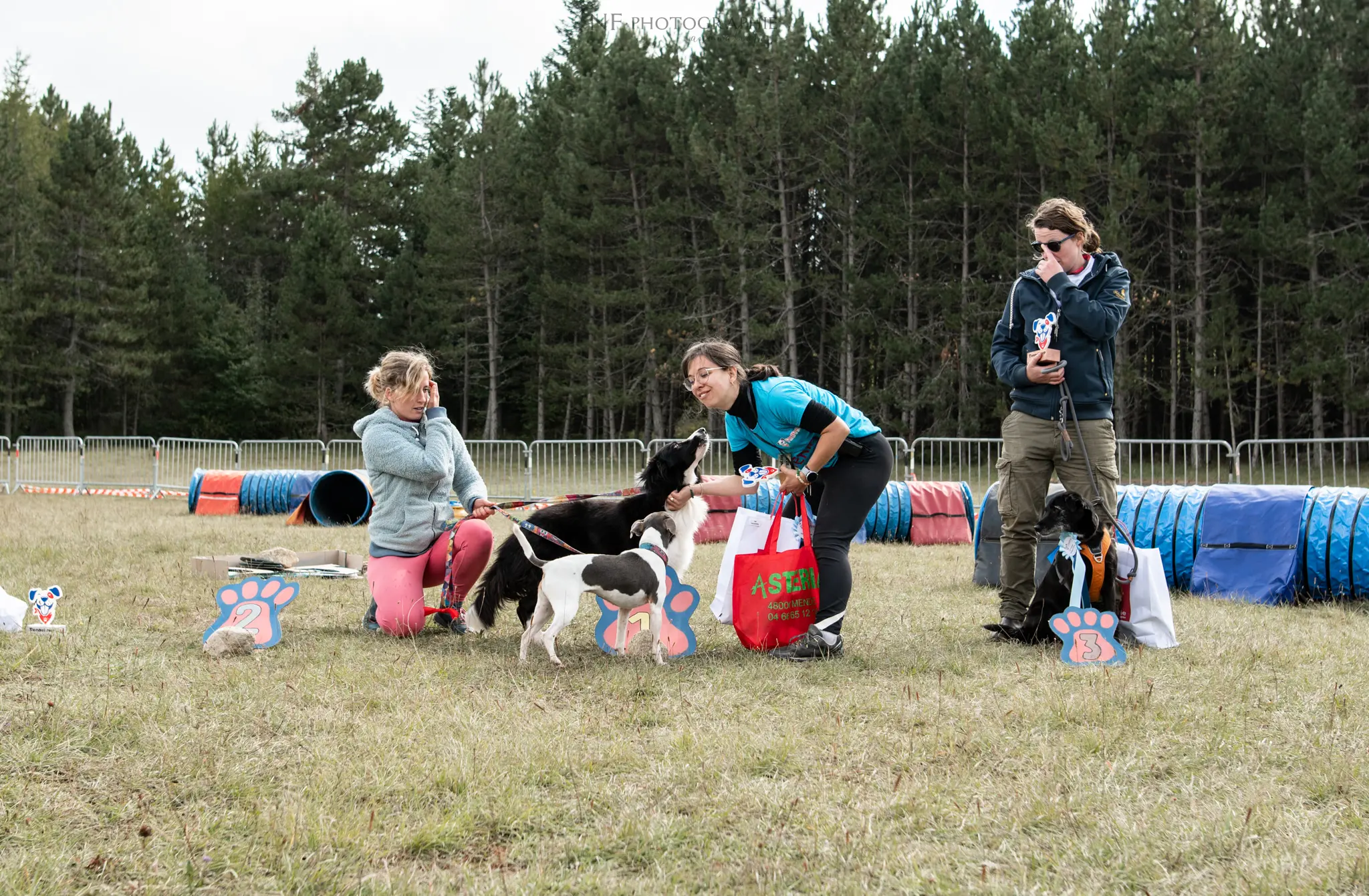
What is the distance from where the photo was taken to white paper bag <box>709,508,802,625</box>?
17.5 feet

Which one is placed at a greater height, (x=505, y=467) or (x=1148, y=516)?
(x=505, y=467)

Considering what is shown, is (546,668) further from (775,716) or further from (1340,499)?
(1340,499)

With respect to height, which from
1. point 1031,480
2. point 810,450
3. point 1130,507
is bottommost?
point 1130,507

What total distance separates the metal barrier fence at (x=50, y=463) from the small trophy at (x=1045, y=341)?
63.0 feet

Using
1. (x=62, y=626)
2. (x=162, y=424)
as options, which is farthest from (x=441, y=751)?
(x=162, y=424)

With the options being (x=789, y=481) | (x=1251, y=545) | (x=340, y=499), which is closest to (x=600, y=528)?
(x=789, y=481)

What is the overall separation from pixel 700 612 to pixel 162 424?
40.6 metres

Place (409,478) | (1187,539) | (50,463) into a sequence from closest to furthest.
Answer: (409,478)
(1187,539)
(50,463)

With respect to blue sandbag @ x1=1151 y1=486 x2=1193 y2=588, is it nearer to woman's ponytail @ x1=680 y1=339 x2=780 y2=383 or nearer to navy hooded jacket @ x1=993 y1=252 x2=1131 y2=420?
navy hooded jacket @ x1=993 y1=252 x2=1131 y2=420

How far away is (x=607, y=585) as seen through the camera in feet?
14.2

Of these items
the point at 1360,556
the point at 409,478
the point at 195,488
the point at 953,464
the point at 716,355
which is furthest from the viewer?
the point at 953,464

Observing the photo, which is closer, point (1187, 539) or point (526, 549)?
point (526, 549)

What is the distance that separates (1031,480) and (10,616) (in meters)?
4.71

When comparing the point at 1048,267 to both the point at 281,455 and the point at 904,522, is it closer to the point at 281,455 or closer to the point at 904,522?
the point at 904,522
